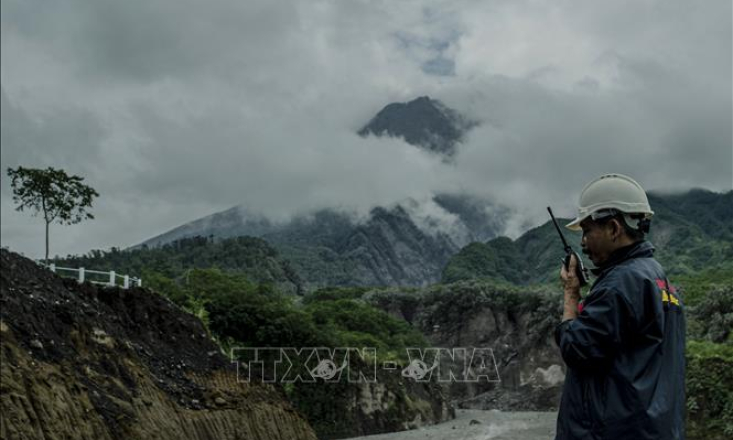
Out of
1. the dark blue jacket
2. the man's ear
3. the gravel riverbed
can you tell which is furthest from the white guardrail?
the dark blue jacket

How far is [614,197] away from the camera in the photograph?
3928mm

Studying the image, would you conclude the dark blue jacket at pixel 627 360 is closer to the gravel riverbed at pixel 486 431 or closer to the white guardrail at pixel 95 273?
the white guardrail at pixel 95 273

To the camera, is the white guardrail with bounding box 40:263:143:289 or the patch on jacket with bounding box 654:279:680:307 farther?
the white guardrail with bounding box 40:263:143:289

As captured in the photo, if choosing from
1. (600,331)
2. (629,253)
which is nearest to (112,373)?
(629,253)

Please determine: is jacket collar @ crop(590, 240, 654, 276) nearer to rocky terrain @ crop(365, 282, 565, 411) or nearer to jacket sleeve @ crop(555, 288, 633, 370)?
jacket sleeve @ crop(555, 288, 633, 370)

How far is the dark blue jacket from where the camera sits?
11.7 feet

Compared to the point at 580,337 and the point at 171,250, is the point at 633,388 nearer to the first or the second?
the point at 580,337

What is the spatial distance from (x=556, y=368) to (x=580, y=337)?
3548 inches

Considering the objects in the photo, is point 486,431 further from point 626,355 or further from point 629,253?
point 626,355

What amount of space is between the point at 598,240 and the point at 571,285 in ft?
1.03

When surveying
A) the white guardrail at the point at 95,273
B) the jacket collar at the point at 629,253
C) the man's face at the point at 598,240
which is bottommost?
the jacket collar at the point at 629,253

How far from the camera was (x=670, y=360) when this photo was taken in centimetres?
371

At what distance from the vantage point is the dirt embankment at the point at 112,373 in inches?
728

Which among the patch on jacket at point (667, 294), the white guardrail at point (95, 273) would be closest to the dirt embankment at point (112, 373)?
the white guardrail at point (95, 273)
